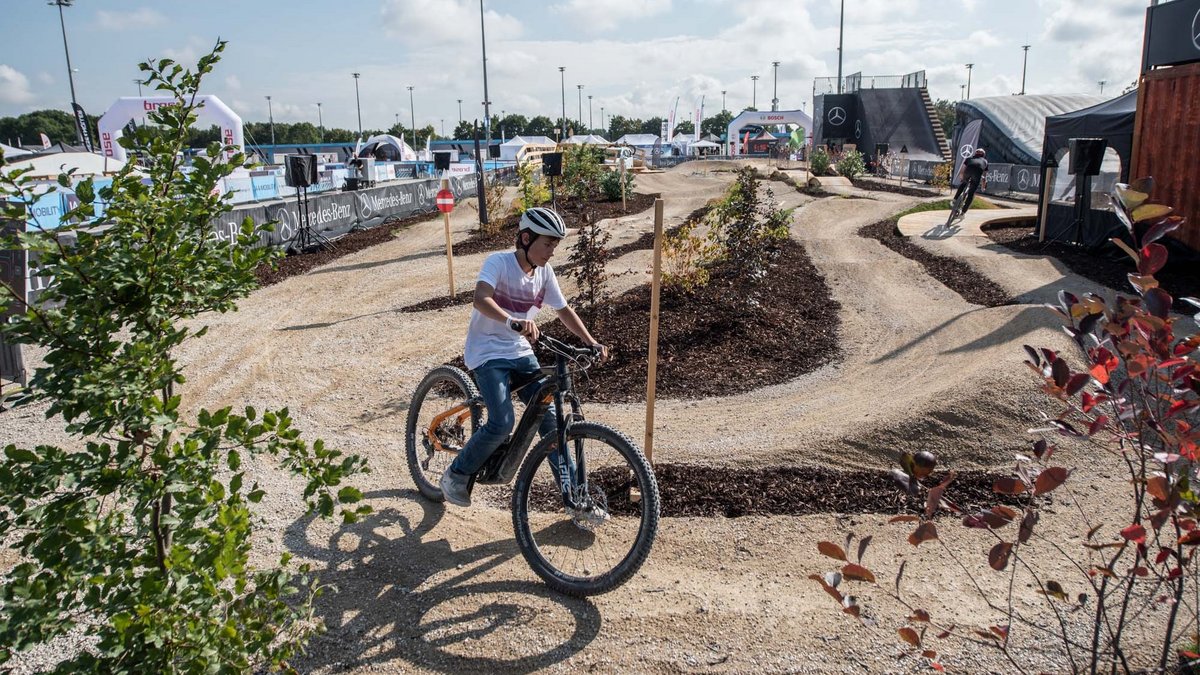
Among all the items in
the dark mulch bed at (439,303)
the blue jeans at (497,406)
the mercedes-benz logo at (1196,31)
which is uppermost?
the mercedes-benz logo at (1196,31)

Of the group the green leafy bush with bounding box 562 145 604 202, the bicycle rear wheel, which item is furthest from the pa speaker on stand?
the bicycle rear wheel

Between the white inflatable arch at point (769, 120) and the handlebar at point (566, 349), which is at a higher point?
the white inflatable arch at point (769, 120)

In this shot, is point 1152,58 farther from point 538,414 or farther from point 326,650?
point 326,650

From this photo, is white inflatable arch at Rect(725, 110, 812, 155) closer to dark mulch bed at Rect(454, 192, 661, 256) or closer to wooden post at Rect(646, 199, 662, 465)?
dark mulch bed at Rect(454, 192, 661, 256)

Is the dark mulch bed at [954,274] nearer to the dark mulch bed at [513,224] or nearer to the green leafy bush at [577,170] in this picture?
the dark mulch bed at [513,224]

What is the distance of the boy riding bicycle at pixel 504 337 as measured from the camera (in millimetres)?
4406

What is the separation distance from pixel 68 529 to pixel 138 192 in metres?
1.05

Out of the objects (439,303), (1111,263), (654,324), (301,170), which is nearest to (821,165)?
(1111,263)

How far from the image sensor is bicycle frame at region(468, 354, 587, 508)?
420 cm

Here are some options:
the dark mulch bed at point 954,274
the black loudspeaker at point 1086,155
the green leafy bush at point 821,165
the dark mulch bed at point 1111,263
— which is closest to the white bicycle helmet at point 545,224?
the dark mulch bed at point 954,274

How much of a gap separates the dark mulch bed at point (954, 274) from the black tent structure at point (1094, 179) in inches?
98.0

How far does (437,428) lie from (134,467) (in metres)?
→ 3.11

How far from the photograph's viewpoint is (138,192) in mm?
2520

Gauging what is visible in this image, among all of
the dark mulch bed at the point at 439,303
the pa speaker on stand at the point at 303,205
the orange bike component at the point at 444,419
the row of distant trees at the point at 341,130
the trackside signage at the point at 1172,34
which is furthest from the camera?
the row of distant trees at the point at 341,130
